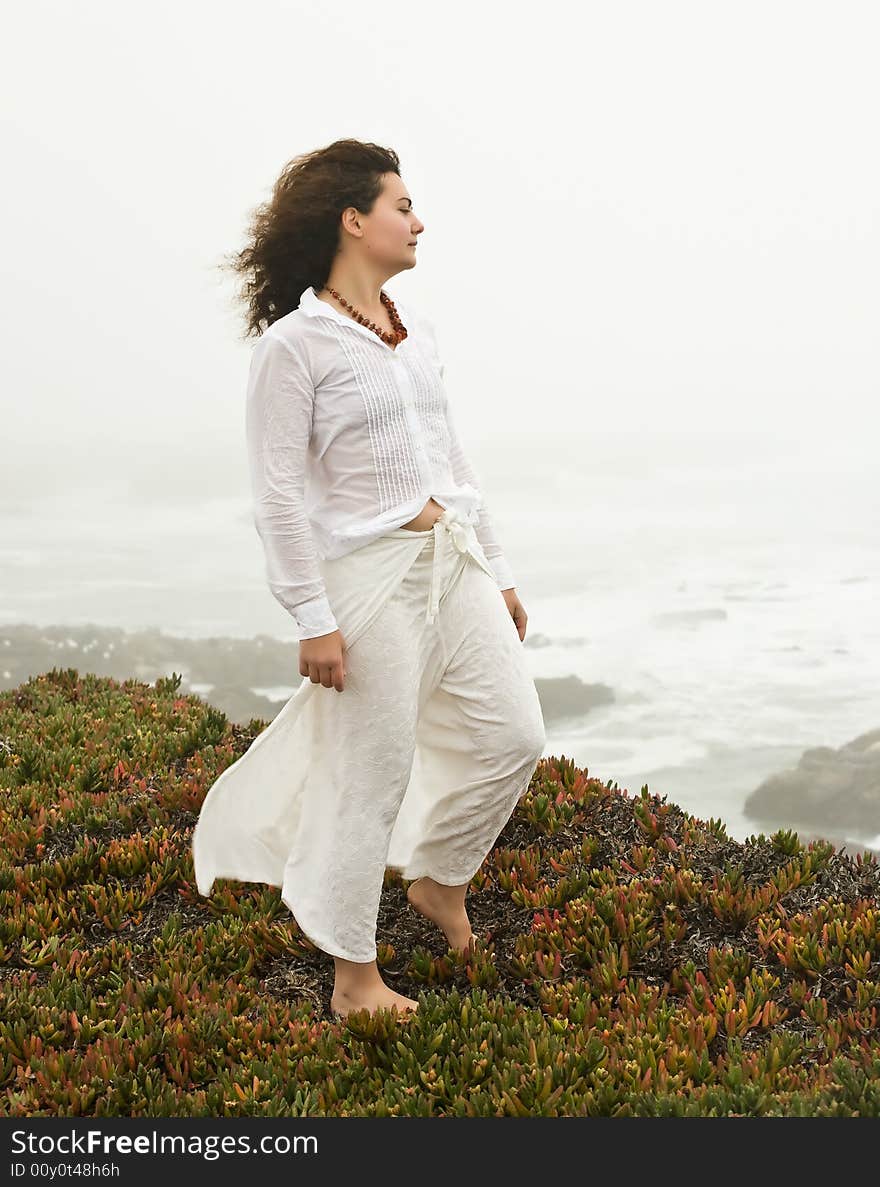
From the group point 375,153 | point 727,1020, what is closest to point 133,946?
point 727,1020

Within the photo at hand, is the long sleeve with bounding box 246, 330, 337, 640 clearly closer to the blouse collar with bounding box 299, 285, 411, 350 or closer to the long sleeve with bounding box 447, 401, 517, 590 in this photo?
the blouse collar with bounding box 299, 285, 411, 350

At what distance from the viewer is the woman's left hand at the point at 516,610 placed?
5.15 m

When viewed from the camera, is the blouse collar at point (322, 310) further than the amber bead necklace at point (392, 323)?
No

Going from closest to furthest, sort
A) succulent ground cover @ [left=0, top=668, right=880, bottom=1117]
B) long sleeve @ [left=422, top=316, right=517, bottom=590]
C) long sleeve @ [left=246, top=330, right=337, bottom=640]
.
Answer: succulent ground cover @ [left=0, top=668, right=880, bottom=1117] < long sleeve @ [left=246, top=330, right=337, bottom=640] < long sleeve @ [left=422, top=316, right=517, bottom=590]

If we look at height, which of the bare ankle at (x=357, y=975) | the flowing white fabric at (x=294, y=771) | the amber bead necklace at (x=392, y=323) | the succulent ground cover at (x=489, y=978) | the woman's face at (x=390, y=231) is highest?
the woman's face at (x=390, y=231)

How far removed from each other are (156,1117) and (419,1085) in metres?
0.93

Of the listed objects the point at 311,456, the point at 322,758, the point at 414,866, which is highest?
the point at 311,456

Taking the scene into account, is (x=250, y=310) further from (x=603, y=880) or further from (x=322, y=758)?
(x=603, y=880)

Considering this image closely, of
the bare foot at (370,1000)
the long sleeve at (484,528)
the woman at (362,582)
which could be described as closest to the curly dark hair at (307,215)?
the woman at (362,582)

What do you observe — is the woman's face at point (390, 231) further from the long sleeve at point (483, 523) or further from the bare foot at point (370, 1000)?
the bare foot at point (370, 1000)

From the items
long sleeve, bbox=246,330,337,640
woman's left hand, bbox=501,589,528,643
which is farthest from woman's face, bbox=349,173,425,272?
woman's left hand, bbox=501,589,528,643

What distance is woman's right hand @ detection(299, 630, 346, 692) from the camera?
4223 mm

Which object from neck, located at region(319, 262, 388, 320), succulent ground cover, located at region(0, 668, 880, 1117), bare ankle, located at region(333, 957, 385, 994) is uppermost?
neck, located at region(319, 262, 388, 320)

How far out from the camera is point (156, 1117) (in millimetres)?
3975
